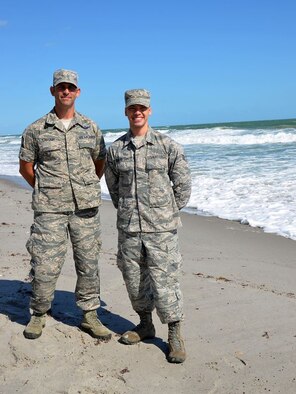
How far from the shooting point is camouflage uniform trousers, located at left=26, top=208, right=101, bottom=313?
3.72 m

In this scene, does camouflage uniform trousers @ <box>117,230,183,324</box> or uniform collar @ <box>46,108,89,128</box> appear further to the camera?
uniform collar @ <box>46,108,89,128</box>

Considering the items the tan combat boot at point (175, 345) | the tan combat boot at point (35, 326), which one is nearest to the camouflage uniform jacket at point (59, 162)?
the tan combat boot at point (35, 326)

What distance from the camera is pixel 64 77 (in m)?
3.59

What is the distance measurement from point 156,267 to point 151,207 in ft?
1.49

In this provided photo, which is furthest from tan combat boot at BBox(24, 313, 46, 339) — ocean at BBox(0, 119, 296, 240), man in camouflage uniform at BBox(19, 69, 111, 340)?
ocean at BBox(0, 119, 296, 240)

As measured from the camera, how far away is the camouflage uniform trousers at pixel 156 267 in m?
3.55

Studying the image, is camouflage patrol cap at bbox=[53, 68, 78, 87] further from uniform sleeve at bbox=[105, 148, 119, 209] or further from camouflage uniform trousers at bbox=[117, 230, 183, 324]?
camouflage uniform trousers at bbox=[117, 230, 183, 324]

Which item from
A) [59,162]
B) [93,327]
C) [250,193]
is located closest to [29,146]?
[59,162]

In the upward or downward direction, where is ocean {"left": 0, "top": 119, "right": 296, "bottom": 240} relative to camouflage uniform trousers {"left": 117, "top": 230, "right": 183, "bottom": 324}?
downward

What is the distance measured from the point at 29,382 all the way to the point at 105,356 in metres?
0.61

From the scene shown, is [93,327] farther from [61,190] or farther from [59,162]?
[59,162]

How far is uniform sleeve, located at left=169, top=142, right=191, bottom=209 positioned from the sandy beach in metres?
1.20

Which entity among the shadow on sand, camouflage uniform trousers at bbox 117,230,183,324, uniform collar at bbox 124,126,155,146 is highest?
uniform collar at bbox 124,126,155,146

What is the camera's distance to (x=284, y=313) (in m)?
4.29
